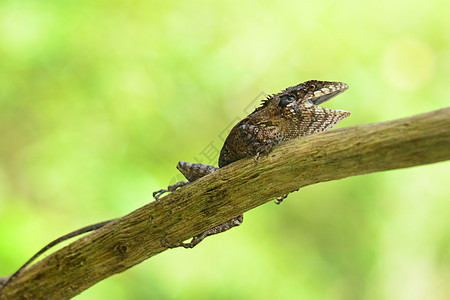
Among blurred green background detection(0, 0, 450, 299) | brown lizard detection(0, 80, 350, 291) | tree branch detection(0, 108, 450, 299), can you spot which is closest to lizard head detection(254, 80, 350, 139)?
brown lizard detection(0, 80, 350, 291)

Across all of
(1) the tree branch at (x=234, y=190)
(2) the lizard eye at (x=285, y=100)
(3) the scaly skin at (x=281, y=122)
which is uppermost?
(2) the lizard eye at (x=285, y=100)

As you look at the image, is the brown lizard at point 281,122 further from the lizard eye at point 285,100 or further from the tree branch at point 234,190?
the tree branch at point 234,190

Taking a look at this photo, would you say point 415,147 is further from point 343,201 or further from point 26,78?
point 26,78

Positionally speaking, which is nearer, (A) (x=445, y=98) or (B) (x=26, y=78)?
(A) (x=445, y=98)

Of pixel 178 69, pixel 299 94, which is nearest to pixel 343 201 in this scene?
pixel 178 69

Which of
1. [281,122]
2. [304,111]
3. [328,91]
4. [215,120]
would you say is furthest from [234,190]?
[215,120]

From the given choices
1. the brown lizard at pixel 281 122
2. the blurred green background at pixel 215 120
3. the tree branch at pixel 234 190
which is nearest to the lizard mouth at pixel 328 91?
the brown lizard at pixel 281 122

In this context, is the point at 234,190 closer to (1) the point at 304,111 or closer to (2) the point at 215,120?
(1) the point at 304,111

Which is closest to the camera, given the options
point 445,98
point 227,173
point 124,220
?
point 227,173

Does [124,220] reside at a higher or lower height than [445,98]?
lower
